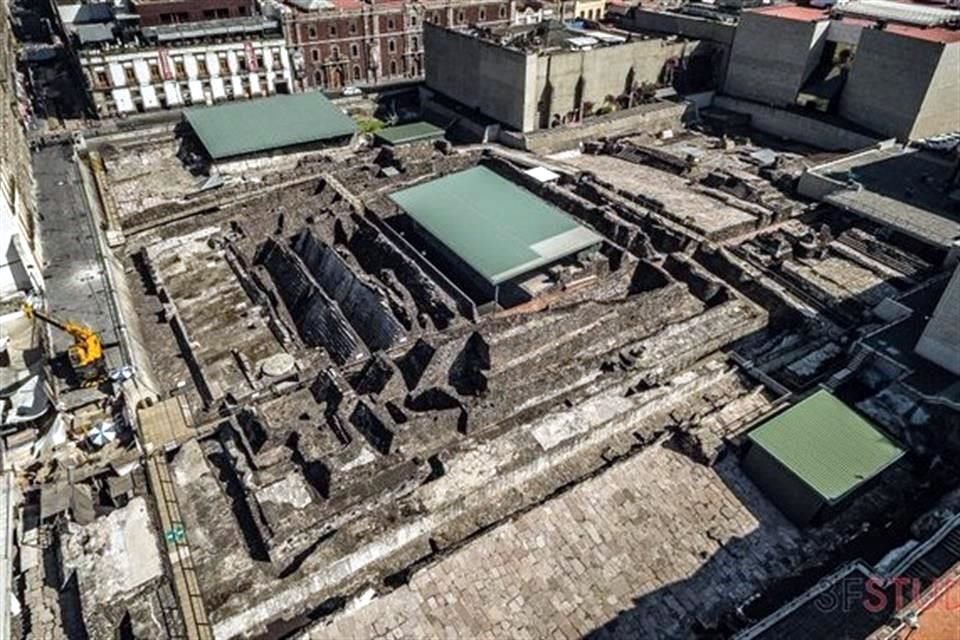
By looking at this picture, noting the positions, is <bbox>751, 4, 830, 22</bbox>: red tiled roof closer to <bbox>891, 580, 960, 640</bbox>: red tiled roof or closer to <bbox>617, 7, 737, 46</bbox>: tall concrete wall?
<bbox>617, 7, 737, 46</bbox>: tall concrete wall

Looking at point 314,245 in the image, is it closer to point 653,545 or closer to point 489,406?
point 489,406

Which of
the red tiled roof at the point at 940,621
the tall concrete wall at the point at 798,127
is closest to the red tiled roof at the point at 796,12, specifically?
the tall concrete wall at the point at 798,127

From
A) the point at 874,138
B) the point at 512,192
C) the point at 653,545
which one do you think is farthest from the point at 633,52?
the point at 653,545

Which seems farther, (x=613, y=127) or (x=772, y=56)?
(x=613, y=127)

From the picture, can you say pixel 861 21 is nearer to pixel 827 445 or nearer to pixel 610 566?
pixel 827 445

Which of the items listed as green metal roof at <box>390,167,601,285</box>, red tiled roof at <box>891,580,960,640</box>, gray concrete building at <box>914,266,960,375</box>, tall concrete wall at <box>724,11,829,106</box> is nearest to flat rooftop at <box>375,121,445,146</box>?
green metal roof at <box>390,167,601,285</box>

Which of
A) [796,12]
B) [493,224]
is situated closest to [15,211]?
[493,224]
